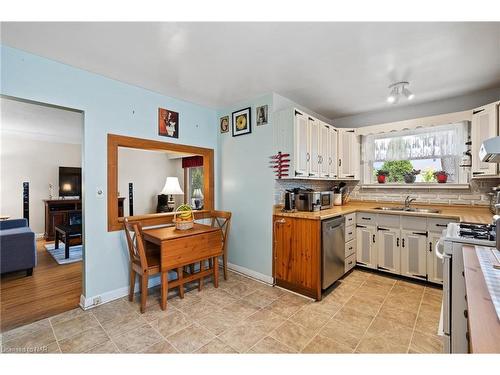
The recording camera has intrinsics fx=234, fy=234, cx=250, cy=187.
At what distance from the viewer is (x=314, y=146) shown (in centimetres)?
301

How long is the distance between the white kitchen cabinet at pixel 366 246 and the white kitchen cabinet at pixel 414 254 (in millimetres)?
310

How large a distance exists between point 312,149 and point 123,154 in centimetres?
502

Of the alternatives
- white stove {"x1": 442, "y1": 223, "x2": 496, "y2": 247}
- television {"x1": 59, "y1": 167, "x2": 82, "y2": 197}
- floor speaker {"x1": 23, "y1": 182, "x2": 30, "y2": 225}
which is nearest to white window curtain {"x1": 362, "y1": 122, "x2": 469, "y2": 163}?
white stove {"x1": 442, "y1": 223, "x2": 496, "y2": 247}

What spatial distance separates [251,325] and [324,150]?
2.31m

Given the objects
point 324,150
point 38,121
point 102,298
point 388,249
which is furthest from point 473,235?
point 38,121

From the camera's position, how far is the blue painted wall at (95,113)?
192 cm

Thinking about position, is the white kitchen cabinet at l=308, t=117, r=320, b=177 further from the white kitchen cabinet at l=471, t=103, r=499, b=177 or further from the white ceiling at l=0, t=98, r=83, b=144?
the white ceiling at l=0, t=98, r=83, b=144

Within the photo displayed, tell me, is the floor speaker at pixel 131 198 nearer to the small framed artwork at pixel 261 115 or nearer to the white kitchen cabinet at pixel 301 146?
the small framed artwork at pixel 261 115

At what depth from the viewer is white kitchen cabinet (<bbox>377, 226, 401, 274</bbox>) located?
289cm

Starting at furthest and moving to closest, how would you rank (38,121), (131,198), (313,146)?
1. (131,198)
2. (38,121)
3. (313,146)

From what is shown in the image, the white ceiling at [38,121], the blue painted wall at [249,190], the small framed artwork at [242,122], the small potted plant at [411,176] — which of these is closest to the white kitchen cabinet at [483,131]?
the small potted plant at [411,176]

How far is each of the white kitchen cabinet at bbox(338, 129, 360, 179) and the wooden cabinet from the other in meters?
1.45

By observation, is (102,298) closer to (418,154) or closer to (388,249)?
(388,249)
